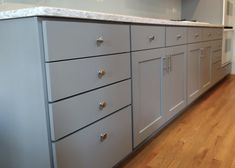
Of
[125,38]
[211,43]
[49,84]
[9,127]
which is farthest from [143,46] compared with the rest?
[211,43]

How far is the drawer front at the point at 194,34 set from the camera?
233 centimetres

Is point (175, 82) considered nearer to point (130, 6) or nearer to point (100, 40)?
point (130, 6)

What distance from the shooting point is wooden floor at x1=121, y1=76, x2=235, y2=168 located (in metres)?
1.53

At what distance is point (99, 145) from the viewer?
120 centimetres

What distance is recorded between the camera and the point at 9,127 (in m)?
1.06

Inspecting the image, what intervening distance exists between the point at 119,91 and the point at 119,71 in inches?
4.3

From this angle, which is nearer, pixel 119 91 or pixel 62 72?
pixel 62 72

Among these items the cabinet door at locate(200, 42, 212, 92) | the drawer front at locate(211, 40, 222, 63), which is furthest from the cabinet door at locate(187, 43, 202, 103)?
the drawer front at locate(211, 40, 222, 63)

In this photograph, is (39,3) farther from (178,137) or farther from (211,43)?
(211,43)

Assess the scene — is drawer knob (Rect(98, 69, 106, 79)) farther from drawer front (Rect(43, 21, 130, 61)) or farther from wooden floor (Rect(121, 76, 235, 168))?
wooden floor (Rect(121, 76, 235, 168))

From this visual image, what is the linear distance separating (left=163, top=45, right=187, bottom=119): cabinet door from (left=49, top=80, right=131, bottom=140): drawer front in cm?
66

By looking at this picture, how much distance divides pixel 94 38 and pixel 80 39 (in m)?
0.10

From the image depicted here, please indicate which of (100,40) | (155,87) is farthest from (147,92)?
(100,40)

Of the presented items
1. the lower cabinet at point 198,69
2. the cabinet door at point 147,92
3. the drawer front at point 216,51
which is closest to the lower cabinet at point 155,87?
the cabinet door at point 147,92
